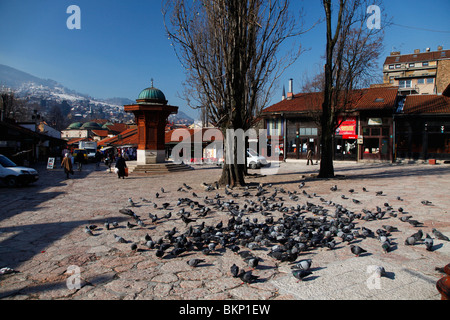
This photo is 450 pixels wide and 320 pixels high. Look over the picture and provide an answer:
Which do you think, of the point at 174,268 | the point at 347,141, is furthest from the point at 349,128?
the point at 174,268

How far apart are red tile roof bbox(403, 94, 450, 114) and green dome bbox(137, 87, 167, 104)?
2321cm

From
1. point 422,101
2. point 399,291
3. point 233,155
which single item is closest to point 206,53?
point 233,155

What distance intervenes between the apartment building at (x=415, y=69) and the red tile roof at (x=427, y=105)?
26.5m

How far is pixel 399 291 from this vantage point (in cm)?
339

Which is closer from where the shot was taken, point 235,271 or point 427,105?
point 235,271

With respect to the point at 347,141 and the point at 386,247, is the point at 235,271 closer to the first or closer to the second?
the point at 386,247

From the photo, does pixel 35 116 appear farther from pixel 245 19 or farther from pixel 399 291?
pixel 399 291

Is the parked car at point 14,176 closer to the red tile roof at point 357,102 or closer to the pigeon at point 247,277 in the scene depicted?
the pigeon at point 247,277

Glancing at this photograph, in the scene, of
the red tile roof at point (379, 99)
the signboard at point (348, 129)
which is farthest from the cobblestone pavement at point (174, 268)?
the signboard at point (348, 129)

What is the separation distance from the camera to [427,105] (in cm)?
2986

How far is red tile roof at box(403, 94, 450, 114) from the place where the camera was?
93.2 feet

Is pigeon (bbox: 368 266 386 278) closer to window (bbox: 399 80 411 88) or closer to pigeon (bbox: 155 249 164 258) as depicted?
pigeon (bbox: 155 249 164 258)

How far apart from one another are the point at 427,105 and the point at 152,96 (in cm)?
2635

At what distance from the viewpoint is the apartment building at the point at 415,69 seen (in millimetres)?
57156
